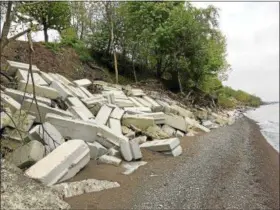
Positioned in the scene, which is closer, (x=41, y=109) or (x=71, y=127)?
(x=71, y=127)

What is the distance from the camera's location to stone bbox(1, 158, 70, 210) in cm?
717

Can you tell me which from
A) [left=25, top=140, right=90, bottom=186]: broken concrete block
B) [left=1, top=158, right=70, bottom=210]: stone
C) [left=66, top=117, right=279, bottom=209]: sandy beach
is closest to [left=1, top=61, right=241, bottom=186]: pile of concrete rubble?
[left=25, top=140, right=90, bottom=186]: broken concrete block

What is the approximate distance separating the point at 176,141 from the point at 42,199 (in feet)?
20.6

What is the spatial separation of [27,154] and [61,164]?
0.84 metres

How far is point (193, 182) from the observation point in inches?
376

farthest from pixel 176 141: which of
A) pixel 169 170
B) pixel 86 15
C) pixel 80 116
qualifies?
pixel 86 15

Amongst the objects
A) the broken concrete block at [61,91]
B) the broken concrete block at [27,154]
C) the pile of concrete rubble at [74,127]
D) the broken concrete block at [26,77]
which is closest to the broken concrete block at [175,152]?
the pile of concrete rubble at [74,127]

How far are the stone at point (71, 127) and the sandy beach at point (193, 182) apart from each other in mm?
1128

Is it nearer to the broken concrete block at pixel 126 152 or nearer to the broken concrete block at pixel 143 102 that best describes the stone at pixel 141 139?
the broken concrete block at pixel 126 152

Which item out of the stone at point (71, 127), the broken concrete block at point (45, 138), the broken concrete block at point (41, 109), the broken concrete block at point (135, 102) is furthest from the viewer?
the broken concrete block at point (135, 102)

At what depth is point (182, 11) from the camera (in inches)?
1044

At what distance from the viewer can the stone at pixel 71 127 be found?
11.1 m

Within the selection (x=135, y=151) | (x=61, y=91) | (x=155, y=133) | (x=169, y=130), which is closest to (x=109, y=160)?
(x=135, y=151)

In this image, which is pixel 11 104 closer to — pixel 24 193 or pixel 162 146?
pixel 24 193
